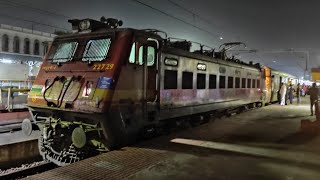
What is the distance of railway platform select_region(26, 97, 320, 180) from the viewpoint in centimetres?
563

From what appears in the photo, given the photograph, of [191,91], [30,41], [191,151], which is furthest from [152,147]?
[30,41]

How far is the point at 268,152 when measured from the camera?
24.0 feet

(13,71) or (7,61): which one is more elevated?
(7,61)

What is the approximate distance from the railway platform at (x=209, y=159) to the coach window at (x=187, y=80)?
1.61 meters

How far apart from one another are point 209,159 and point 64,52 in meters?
4.71

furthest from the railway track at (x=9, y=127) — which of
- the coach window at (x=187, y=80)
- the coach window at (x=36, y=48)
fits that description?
the coach window at (x=36, y=48)

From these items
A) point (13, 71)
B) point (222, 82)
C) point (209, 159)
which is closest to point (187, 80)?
point (222, 82)

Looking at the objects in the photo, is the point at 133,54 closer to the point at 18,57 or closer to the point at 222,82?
the point at 222,82

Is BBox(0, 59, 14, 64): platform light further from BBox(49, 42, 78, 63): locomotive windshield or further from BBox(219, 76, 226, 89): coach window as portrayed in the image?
BBox(49, 42, 78, 63): locomotive windshield

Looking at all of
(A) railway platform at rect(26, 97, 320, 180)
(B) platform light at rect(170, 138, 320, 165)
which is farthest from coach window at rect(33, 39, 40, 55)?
(B) platform light at rect(170, 138, 320, 165)

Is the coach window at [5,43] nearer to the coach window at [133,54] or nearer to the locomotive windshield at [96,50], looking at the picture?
the locomotive windshield at [96,50]

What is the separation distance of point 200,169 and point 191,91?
500 cm

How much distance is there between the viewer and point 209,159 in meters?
6.56

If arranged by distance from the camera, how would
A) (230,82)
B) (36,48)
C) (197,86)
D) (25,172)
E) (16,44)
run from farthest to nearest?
(36,48) < (16,44) < (230,82) < (197,86) < (25,172)
